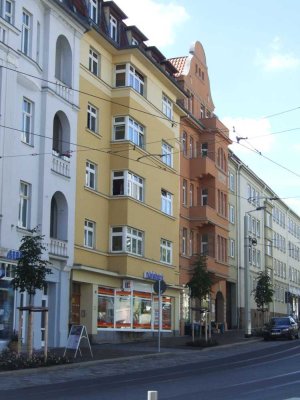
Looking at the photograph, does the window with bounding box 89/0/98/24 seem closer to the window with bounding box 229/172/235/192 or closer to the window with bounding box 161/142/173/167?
the window with bounding box 161/142/173/167

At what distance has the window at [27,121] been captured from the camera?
27.0 m

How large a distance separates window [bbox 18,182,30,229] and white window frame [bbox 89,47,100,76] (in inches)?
328

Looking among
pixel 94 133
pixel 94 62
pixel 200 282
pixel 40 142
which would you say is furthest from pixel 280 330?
pixel 40 142

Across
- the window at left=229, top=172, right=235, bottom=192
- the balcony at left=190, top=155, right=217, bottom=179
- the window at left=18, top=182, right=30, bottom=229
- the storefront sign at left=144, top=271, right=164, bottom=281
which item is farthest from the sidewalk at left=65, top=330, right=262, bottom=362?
the window at left=229, top=172, right=235, bottom=192

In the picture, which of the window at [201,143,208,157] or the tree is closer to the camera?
the tree

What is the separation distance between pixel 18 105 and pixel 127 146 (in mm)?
8953

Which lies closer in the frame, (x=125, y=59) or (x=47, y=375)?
(x=47, y=375)

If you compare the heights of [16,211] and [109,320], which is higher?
[16,211]

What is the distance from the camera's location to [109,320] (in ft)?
110

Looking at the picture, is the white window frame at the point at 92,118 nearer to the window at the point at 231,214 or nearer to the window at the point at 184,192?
the window at the point at 184,192

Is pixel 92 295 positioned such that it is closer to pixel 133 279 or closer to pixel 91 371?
pixel 133 279

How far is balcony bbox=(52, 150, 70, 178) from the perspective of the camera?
94.5ft

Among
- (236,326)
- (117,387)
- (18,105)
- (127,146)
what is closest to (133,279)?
(127,146)

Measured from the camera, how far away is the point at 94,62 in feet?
110
